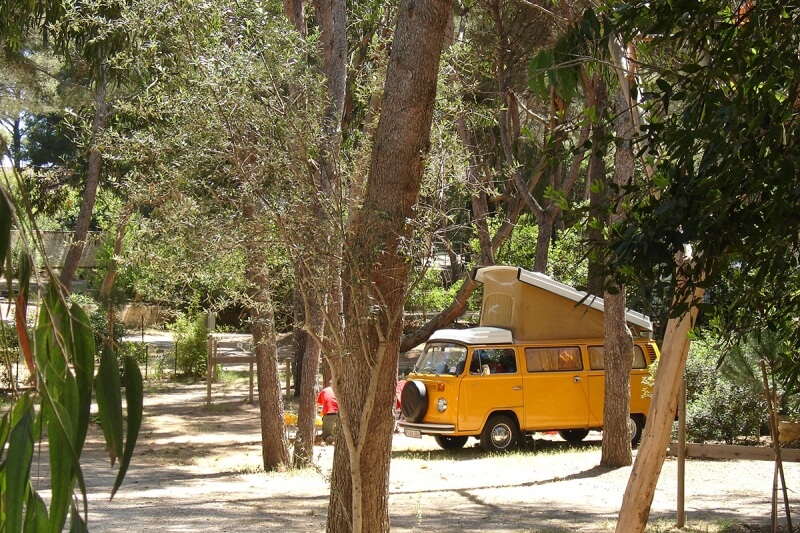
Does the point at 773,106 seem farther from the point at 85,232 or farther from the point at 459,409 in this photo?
the point at 85,232

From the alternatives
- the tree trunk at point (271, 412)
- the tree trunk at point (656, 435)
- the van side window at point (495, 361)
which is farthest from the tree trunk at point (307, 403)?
the tree trunk at point (656, 435)

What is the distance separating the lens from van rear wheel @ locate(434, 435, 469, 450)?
51.3 feet

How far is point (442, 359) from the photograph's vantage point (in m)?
15.4

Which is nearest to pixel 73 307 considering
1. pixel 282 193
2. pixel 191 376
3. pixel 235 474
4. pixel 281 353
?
pixel 282 193

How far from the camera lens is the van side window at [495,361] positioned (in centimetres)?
1521

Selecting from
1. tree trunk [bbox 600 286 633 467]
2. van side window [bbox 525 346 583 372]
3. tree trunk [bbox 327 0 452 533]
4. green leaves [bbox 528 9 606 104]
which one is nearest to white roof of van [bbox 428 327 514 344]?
van side window [bbox 525 346 583 372]

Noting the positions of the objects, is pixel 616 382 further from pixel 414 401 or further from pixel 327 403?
pixel 327 403

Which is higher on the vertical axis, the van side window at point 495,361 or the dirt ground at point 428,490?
the van side window at point 495,361

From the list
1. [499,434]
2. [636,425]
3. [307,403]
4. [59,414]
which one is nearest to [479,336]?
[499,434]

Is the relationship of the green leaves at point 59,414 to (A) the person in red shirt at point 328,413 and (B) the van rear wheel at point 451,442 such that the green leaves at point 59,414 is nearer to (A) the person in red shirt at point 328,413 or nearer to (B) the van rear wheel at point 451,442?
(A) the person in red shirt at point 328,413

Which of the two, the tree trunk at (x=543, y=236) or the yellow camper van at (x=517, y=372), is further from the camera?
the tree trunk at (x=543, y=236)

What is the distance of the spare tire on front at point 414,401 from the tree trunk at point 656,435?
322 inches

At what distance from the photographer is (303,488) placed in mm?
11992

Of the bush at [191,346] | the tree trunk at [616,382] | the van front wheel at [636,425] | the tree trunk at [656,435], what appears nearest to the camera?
the tree trunk at [656,435]
